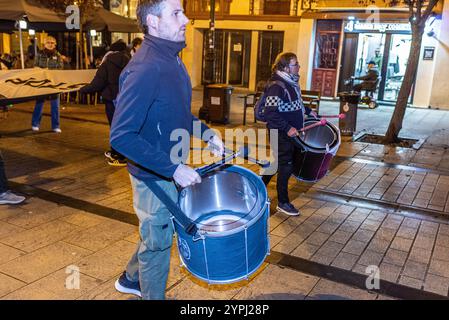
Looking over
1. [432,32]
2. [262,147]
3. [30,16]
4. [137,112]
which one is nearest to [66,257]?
[137,112]

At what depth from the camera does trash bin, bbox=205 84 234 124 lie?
1059 centimetres

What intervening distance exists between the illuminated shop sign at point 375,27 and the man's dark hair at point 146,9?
1558 cm

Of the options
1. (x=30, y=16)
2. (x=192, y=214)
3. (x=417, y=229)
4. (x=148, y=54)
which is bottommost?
(x=417, y=229)

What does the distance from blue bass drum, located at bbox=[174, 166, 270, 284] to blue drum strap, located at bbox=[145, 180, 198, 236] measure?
0.07 metres

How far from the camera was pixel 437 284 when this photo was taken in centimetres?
374

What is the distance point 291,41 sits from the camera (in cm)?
1805

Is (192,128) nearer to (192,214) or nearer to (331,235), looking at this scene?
(192,214)

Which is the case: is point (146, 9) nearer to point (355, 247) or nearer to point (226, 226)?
point (226, 226)

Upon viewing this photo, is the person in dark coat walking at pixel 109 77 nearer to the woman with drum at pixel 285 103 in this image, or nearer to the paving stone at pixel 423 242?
the woman with drum at pixel 285 103

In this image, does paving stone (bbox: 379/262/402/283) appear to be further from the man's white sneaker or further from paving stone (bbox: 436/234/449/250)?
the man's white sneaker

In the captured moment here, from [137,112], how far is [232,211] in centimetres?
95

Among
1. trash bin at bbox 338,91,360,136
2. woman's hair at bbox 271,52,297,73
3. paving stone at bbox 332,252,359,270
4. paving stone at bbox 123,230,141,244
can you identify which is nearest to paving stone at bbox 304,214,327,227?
paving stone at bbox 332,252,359,270

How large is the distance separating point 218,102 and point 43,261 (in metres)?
7.34

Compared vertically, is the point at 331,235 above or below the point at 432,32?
below
